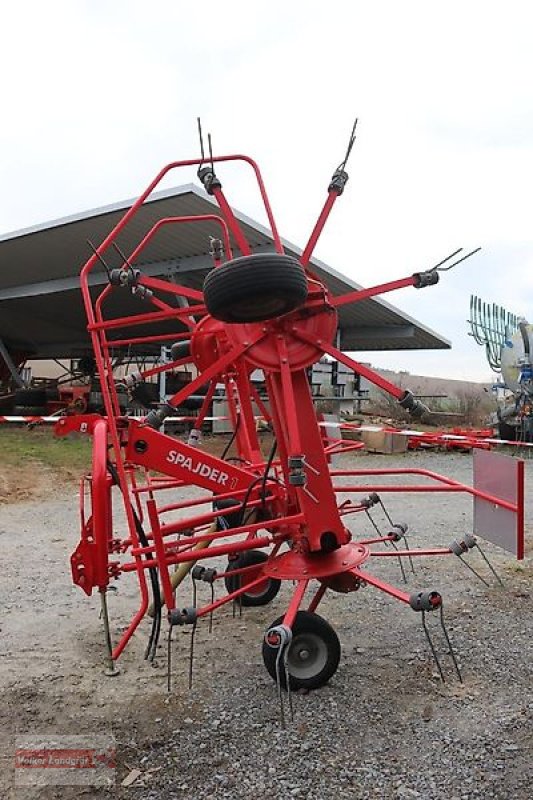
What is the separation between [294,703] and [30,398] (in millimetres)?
15789

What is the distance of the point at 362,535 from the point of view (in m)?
6.50

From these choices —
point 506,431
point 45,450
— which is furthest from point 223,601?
point 506,431

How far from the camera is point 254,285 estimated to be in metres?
2.75

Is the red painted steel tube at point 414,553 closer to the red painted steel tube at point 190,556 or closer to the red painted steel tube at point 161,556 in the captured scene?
the red painted steel tube at point 190,556

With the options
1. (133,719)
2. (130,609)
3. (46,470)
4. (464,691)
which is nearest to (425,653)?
(464,691)

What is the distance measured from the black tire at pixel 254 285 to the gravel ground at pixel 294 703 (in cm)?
183

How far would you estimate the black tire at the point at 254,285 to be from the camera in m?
2.77

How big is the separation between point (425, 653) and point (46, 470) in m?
8.11

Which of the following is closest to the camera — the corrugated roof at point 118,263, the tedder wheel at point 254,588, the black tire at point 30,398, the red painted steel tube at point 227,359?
the red painted steel tube at point 227,359

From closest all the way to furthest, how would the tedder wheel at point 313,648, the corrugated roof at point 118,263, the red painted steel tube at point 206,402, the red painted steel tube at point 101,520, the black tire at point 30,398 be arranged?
1. the red painted steel tube at point 101,520
2. the tedder wheel at point 313,648
3. the red painted steel tube at point 206,402
4. the corrugated roof at point 118,263
5. the black tire at point 30,398

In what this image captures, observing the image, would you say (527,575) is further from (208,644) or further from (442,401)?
(442,401)

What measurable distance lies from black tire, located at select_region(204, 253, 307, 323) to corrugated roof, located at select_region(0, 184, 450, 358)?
7.63 m

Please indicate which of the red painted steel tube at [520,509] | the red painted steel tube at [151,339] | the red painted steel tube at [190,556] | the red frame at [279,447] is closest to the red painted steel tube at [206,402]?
the red painted steel tube at [151,339]

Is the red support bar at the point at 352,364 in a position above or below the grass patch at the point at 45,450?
above
